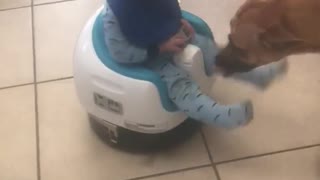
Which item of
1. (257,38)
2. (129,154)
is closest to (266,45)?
(257,38)

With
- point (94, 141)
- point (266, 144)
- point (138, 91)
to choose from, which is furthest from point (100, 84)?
point (266, 144)

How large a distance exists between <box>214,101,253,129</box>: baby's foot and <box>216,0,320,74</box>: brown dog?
0.14 meters

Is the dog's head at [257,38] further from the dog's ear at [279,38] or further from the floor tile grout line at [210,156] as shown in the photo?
the floor tile grout line at [210,156]

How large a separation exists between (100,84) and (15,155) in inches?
12.3

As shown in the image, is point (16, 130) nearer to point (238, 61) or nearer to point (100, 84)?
point (100, 84)

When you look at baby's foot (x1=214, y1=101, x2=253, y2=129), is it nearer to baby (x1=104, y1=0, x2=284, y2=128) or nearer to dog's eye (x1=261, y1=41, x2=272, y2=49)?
baby (x1=104, y1=0, x2=284, y2=128)

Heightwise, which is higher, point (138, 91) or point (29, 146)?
point (138, 91)

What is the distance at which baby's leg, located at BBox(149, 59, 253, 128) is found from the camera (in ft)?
4.43

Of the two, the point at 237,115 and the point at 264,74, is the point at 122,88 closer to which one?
the point at 237,115

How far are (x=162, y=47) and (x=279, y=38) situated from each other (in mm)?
252

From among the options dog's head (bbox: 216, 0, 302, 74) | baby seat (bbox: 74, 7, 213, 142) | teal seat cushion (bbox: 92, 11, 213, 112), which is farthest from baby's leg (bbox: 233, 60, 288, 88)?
teal seat cushion (bbox: 92, 11, 213, 112)

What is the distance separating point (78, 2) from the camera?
6.48ft

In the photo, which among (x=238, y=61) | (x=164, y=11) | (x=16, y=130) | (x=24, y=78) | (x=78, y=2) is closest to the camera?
(x=164, y=11)

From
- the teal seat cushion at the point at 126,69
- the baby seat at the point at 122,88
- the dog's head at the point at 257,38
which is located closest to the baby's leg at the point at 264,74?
the dog's head at the point at 257,38
